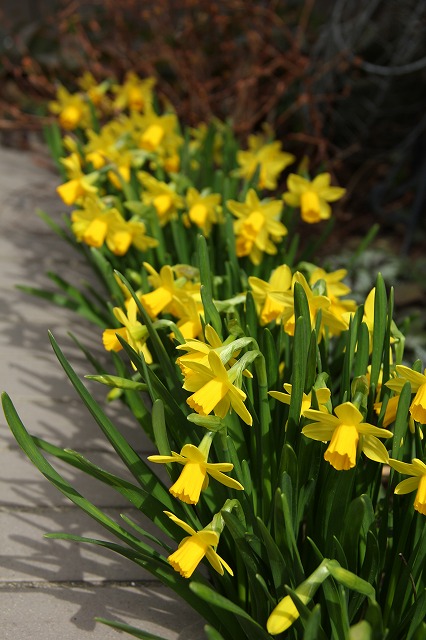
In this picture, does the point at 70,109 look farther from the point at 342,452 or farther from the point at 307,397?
the point at 342,452

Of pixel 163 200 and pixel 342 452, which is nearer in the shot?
pixel 342 452

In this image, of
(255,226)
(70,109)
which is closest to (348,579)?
(255,226)

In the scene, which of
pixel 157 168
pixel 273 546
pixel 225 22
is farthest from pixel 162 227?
pixel 225 22

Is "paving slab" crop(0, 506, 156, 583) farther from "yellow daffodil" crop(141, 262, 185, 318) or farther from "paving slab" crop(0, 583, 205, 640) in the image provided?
"yellow daffodil" crop(141, 262, 185, 318)

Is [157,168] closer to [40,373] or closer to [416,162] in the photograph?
[40,373]

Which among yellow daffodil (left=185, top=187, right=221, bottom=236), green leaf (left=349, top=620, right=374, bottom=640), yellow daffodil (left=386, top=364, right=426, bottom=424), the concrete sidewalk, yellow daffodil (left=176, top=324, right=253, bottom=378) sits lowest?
the concrete sidewalk

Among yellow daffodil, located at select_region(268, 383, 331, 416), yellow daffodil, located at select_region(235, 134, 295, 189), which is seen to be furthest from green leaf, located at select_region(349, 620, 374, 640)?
yellow daffodil, located at select_region(235, 134, 295, 189)
